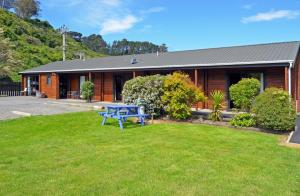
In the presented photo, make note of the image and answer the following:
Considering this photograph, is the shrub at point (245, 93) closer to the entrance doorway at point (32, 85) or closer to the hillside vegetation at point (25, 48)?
the entrance doorway at point (32, 85)

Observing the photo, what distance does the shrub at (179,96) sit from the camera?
40.9 ft

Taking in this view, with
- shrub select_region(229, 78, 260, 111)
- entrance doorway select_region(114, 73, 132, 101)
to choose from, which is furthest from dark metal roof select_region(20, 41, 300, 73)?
shrub select_region(229, 78, 260, 111)

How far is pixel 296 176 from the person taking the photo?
5508 mm

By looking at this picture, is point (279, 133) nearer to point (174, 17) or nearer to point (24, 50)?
point (174, 17)

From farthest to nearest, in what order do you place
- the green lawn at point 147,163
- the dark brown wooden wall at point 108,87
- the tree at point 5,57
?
the tree at point 5,57
the dark brown wooden wall at point 108,87
the green lawn at point 147,163

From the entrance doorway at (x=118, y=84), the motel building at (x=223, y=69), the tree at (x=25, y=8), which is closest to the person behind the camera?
the motel building at (x=223, y=69)

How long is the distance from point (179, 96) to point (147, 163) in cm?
642

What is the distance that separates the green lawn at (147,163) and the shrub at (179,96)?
7.44 feet

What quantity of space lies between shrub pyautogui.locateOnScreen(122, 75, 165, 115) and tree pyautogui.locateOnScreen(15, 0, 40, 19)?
83828mm

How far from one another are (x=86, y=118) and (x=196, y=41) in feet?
92.6

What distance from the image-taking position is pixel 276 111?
10.0m

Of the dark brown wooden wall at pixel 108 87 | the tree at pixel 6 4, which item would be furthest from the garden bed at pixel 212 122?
the tree at pixel 6 4

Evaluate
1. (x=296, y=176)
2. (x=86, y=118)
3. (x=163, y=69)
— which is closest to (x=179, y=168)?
(x=296, y=176)

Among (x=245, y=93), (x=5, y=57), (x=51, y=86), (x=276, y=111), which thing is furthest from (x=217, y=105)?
(x=5, y=57)
